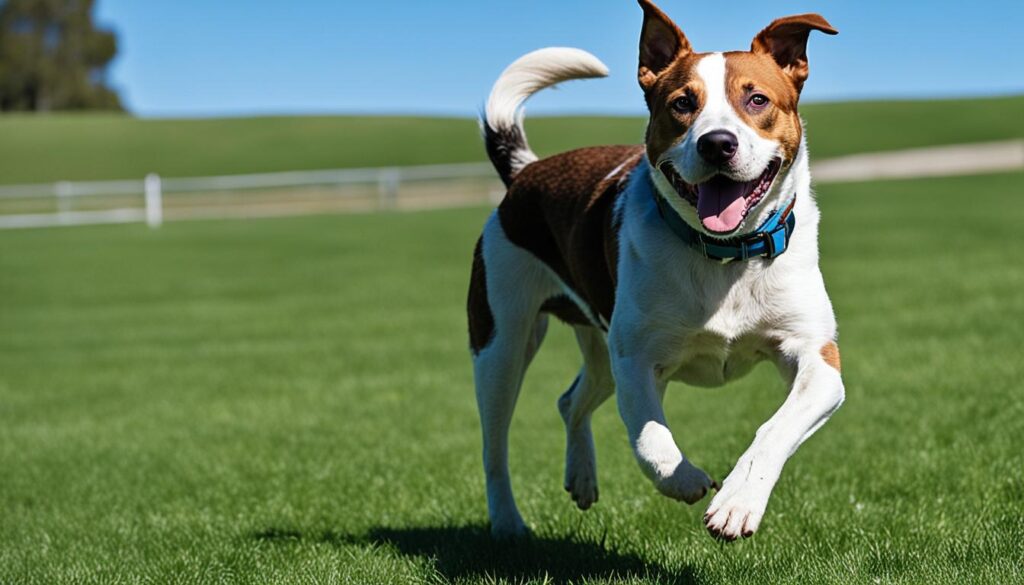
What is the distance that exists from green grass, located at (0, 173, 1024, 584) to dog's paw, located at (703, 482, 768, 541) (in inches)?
28.9

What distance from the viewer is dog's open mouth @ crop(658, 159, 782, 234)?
4.35 metres

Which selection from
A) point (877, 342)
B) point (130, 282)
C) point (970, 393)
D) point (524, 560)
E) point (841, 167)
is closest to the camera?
point (524, 560)

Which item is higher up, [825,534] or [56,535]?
[825,534]

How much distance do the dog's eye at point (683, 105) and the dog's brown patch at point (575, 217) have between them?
1.98 ft

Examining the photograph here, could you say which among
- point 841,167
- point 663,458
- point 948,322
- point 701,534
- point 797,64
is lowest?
point 841,167

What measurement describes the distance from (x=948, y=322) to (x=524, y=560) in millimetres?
8959

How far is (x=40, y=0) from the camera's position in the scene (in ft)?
287

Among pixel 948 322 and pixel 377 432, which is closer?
pixel 377 432

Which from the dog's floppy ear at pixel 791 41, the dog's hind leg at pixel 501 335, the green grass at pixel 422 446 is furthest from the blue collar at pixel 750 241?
the dog's hind leg at pixel 501 335

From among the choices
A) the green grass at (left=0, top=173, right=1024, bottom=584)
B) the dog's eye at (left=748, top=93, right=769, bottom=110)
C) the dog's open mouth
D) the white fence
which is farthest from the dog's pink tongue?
the white fence

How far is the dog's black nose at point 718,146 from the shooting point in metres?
4.22

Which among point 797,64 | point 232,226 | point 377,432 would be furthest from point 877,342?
point 232,226

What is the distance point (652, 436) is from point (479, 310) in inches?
71.8

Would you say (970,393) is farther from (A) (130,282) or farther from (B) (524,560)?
(A) (130,282)
